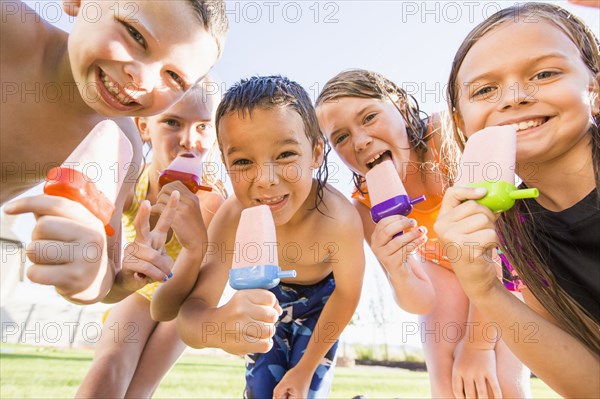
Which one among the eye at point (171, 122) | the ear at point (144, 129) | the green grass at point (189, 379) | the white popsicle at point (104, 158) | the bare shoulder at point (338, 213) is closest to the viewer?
the white popsicle at point (104, 158)

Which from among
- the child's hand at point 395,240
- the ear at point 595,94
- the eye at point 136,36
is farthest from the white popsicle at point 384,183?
the eye at point 136,36

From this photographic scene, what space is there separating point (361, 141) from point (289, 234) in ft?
2.01

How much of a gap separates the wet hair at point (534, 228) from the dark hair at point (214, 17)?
1010mm

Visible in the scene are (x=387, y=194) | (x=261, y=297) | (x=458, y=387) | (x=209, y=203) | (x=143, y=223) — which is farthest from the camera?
(x=209, y=203)

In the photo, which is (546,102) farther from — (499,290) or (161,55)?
(161,55)

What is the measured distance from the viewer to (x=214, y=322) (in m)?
1.76

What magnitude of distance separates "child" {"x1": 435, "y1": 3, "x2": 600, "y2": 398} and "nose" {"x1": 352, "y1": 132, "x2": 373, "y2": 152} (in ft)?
2.53

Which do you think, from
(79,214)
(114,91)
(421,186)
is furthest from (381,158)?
(79,214)

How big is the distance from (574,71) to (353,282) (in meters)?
1.32

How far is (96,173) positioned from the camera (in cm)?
146

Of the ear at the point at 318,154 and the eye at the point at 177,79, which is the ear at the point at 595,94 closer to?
the ear at the point at 318,154

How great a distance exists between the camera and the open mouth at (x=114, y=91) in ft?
6.25

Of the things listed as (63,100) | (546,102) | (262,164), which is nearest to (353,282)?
(262,164)

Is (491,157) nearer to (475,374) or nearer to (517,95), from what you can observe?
(517,95)
